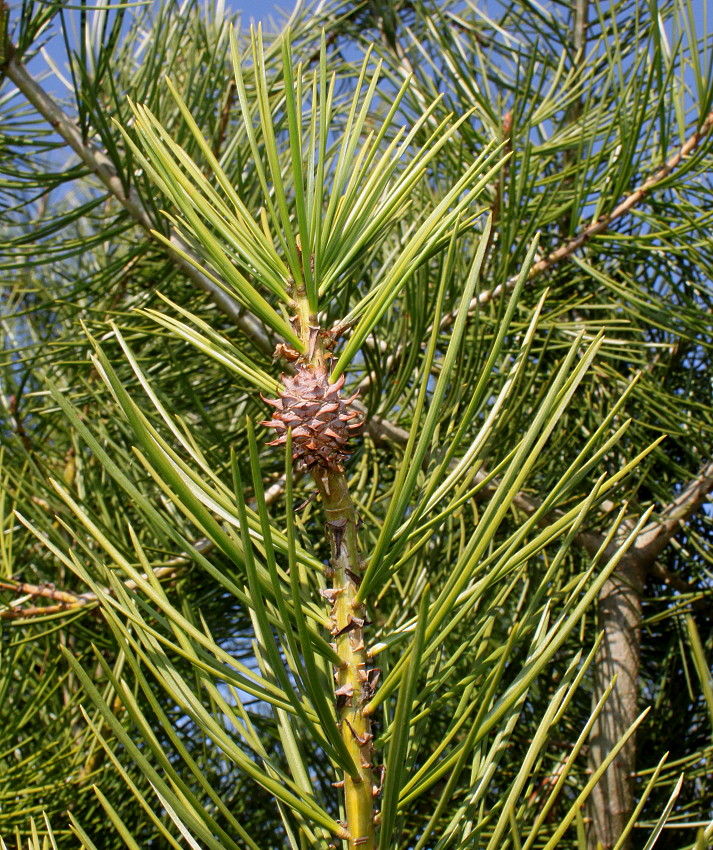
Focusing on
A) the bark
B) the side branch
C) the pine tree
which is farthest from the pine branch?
the bark

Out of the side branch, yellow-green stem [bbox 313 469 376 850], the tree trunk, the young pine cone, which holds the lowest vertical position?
the tree trunk

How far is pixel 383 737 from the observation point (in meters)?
0.36

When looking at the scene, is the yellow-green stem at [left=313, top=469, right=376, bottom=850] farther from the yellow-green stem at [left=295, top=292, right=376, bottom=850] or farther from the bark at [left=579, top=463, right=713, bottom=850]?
the bark at [left=579, top=463, right=713, bottom=850]

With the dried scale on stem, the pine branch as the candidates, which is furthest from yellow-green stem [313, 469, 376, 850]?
the pine branch

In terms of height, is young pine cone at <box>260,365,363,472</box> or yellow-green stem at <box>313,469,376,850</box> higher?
young pine cone at <box>260,365,363,472</box>

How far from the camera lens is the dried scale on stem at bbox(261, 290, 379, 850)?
1.16 feet

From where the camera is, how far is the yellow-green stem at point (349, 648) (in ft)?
1.16

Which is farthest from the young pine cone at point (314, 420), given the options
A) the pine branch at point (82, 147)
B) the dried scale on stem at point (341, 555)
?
the pine branch at point (82, 147)

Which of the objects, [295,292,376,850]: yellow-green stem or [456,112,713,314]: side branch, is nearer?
[295,292,376,850]: yellow-green stem

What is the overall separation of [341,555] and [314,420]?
0.23 ft

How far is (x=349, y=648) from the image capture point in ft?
1.24

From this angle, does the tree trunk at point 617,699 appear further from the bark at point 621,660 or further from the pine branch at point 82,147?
the pine branch at point 82,147

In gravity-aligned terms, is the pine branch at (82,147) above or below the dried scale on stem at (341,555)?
above

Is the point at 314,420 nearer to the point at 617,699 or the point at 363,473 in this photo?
the point at 363,473
